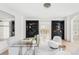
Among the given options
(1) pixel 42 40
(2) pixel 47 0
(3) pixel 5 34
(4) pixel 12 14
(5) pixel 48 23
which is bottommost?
(1) pixel 42 40

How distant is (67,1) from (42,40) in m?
1.22

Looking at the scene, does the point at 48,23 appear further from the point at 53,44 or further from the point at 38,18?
the point at 53,44

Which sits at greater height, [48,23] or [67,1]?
[67,1]

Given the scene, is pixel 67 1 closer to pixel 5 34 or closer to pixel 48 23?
pixel 48 23

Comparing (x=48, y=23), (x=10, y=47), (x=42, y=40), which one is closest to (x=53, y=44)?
(x=42, y=40)

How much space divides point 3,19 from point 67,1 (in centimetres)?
122

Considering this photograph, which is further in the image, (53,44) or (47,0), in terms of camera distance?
(53,44)

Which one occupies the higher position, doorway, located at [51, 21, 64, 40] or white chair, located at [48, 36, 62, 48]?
doorway, located at [51, 21, 64, 40]

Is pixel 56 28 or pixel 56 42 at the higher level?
pixel 56 28

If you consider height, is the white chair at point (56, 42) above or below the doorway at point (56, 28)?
below

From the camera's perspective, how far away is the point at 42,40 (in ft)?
7.86

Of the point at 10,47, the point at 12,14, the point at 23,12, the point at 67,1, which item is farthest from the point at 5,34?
the point at 67,1
